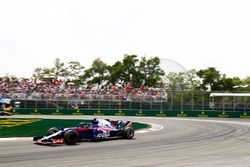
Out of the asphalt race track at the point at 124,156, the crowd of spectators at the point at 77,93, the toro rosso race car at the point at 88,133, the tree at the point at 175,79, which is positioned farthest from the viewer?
the tree at the point at 175,79

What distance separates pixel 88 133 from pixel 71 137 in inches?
54.4

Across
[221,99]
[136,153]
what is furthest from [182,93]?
[136,153]

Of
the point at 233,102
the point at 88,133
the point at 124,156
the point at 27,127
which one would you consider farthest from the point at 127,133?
the point at 233,102

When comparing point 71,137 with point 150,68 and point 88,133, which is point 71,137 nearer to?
point 88,133

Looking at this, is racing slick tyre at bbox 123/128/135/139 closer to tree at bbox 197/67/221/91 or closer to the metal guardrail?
the metal guardrail

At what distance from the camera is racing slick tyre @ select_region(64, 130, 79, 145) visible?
15264mm

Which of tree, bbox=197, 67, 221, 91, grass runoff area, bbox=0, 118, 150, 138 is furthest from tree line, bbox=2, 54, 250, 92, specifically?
grass runoff area, bbox=0, 118, 150, 138

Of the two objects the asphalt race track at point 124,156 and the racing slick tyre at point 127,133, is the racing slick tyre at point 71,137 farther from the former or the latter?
the racing slick tyre at point 127,133

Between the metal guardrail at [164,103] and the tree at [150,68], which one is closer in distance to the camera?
the metal guardrail at [164,103]

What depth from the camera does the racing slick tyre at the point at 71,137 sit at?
50.1 ft

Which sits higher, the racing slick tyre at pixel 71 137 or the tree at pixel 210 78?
the tree at pixel 210 78

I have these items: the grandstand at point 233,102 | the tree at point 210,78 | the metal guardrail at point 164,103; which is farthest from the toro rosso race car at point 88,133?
the tree at point 210,78

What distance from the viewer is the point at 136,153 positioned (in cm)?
1313

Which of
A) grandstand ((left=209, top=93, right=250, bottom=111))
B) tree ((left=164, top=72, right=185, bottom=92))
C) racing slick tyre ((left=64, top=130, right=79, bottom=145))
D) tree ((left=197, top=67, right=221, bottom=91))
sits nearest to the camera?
racing slick tyre ((left=64, top=130, right=79, bottom=145))
